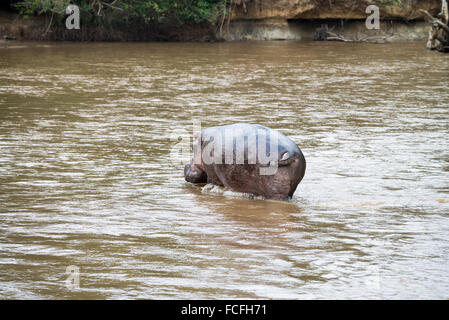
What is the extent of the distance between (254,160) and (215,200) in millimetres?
521

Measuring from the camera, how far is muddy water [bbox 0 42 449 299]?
4555mm

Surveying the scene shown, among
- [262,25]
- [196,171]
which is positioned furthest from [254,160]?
[262,25]

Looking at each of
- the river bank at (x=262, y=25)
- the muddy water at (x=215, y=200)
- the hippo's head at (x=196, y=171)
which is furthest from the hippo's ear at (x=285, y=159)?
the river bank at (x=262, y=25)

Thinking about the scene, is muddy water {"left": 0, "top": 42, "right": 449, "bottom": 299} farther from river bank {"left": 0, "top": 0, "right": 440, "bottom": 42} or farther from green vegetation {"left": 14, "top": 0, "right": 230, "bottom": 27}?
river bank {"left": 0, "top": 0, "right": 440, "bottom": 42}

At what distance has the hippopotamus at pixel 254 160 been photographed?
248 inches

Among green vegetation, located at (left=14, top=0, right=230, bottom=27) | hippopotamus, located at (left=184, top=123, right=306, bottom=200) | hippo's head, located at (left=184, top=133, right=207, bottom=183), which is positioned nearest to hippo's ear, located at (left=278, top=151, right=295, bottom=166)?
hippopotamus, located at (left=184, top=123, right=306, bottom=200)

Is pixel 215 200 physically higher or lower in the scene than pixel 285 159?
lower

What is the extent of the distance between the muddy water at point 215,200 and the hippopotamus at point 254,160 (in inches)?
5.7

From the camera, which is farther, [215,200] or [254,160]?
[215,200]

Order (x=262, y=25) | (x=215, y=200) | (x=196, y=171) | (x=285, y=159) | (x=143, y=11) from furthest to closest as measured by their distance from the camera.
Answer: (x=262, y=25) < (x=143, y=11) < (x=196, y=171) < (x=215, y=200) < (x=285, y=159)

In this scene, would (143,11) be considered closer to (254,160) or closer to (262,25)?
(262,25)

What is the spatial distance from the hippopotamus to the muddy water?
0.48ft

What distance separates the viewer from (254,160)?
632 cm
